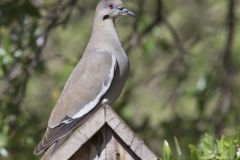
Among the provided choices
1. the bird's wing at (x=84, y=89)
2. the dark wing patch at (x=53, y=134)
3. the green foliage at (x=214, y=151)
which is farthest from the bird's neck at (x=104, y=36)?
the green foliage at (x=214, y=151)

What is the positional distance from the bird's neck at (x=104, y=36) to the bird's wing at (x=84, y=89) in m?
0.10

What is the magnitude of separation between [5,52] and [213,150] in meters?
2.96

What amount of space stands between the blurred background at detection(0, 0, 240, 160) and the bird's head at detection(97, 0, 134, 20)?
114 centimetres

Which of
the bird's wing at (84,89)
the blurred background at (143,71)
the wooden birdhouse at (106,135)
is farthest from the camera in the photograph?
the blurred background at (143,71)

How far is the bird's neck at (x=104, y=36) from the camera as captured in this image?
5.60 m

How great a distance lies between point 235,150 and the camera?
14.3 ft

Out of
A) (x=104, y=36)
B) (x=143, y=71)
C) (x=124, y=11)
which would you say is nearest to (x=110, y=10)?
(x=124, y=11)

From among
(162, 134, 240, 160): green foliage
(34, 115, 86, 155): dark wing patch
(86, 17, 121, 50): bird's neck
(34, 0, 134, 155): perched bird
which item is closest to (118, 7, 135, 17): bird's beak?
(86, 17, 121, 50): bird's neck

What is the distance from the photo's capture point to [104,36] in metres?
5.64

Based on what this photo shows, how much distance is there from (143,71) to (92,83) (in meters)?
5.83

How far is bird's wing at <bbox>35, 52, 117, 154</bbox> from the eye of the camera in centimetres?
513

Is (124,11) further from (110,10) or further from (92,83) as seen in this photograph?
(92,83)

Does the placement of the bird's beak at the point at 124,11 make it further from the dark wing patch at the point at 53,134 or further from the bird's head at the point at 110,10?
the dark wing patch at the point at 53,134

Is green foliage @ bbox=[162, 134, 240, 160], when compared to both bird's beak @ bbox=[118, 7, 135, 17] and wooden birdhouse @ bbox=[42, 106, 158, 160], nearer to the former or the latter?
wooden birdhouse @ bbox=[42, 106, 158, 160]
